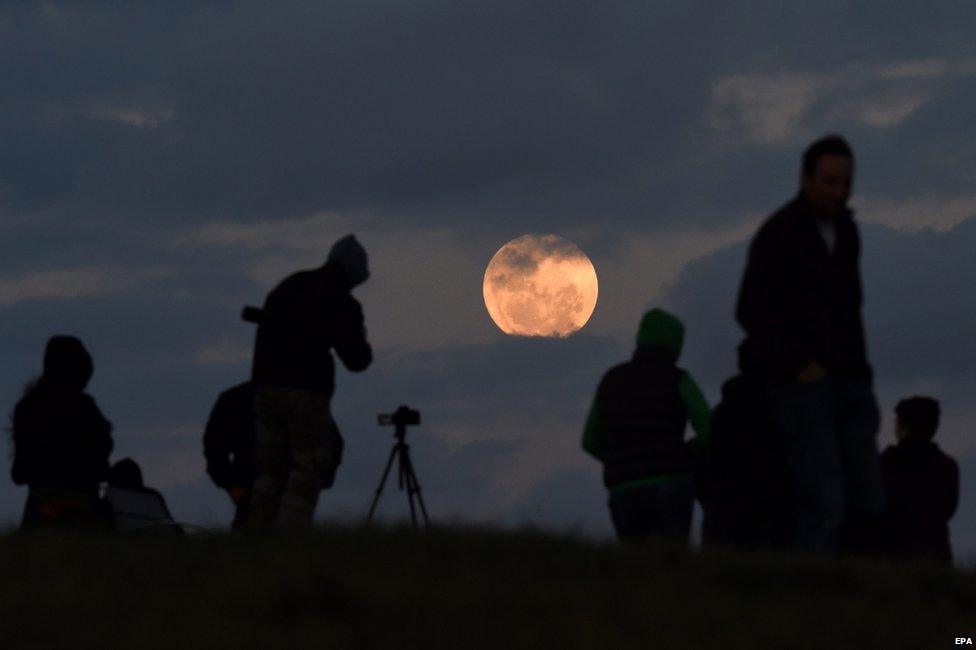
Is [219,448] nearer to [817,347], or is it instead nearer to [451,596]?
[817,347]

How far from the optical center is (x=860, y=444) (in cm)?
849

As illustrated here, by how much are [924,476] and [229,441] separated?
5.28 meters

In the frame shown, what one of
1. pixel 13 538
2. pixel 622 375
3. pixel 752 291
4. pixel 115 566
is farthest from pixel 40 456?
pixel 752 291

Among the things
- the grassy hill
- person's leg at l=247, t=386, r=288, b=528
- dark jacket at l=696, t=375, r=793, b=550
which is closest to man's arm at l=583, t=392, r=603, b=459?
dark jacket at l=696, t=375, r=793, b=550

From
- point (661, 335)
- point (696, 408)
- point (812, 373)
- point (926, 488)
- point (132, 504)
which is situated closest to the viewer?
point (812, 373)

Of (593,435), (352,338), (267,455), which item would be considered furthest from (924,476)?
(267,455)

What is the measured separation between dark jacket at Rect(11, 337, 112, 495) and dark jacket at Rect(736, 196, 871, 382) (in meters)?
4.72

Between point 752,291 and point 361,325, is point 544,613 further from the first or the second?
point 361,325

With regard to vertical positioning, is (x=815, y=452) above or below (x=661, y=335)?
below

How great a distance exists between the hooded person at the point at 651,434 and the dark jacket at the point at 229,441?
11.0 feet

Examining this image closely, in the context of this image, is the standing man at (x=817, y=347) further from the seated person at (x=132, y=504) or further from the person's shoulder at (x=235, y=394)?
the person's shoulder at (x=235, y=394)

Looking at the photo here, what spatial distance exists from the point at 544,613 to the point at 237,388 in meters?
6.48

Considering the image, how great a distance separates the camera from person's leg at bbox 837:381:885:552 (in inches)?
334

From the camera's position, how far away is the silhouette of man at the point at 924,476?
1096 cm
